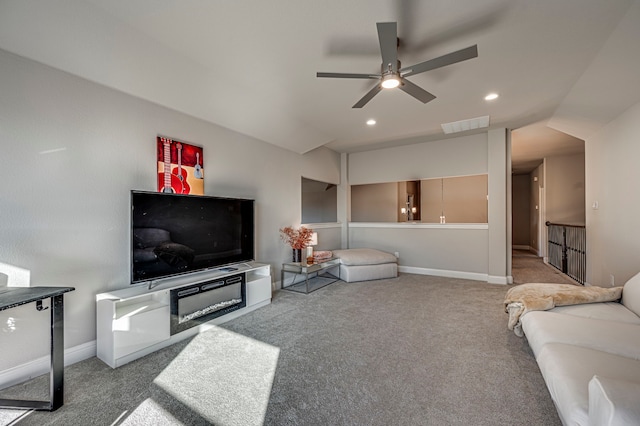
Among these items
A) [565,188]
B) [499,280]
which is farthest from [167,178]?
[565,188]

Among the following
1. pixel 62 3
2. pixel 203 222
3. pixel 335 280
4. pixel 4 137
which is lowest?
pixel 335 280

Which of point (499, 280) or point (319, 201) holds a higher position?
point (319, 201)

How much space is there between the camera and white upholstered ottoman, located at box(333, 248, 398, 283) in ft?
15.5

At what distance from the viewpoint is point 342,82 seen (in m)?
2.89

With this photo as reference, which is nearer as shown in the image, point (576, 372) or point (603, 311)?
point (576, 372)

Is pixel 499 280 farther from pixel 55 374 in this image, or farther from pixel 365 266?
pixel 55 374

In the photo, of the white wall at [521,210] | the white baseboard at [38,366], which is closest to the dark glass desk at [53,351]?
the white baseboard at [38,366]

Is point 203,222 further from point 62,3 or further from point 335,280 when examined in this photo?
point 335,280

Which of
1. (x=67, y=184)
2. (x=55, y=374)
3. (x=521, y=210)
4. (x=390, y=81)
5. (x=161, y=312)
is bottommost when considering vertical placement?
(x=55, y=374)

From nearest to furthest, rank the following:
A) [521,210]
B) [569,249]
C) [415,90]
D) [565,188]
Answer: [415,90] → [569,249] → [565,188] → [521,210]

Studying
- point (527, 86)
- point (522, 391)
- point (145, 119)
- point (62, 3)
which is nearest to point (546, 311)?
point (522, 391)

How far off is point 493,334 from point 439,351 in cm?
74

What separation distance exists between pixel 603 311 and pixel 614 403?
184cm

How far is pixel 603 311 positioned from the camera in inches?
83.7
